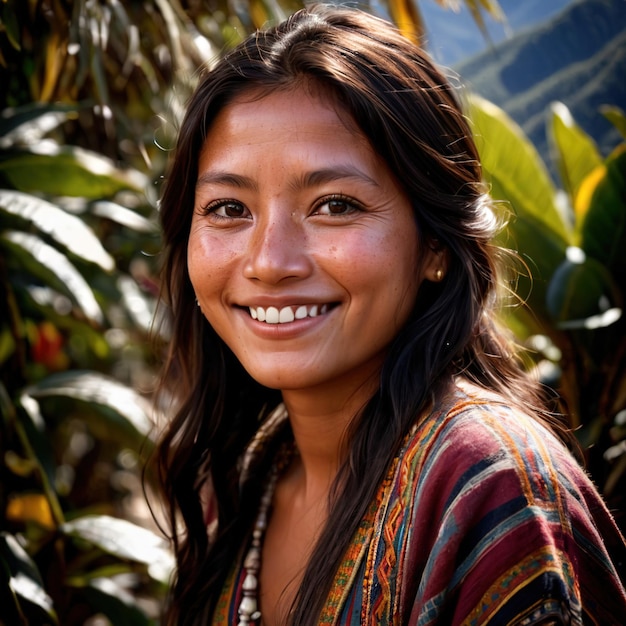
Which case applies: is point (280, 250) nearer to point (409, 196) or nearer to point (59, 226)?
point (409, 196)

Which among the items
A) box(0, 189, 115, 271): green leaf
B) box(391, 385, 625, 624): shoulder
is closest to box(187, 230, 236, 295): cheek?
box(0, 189, 115, 271): green leaf

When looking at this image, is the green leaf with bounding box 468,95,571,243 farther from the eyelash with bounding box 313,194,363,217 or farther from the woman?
the eyelash with bounding box 313,194,363,217

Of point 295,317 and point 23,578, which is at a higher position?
point 295,317

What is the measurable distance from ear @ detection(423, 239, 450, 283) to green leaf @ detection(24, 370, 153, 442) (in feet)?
2.91

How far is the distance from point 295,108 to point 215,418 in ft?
2.49

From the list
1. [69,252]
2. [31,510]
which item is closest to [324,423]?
[69,252]

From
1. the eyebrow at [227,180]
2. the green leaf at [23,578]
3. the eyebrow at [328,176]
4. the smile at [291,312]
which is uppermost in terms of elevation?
the eyebrow at [227,180]

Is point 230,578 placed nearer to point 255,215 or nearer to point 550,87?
point 255,215

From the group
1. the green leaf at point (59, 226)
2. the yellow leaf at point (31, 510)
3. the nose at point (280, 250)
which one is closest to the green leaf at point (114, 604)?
the yellow leaf at point (31, 510)

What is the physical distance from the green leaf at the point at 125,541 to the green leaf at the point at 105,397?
0.23 metres

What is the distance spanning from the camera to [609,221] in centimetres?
221

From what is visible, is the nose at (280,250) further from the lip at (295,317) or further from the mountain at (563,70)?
the mountain at (563,70)

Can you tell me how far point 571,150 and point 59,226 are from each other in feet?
4.78

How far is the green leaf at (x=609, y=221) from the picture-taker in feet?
7.13
